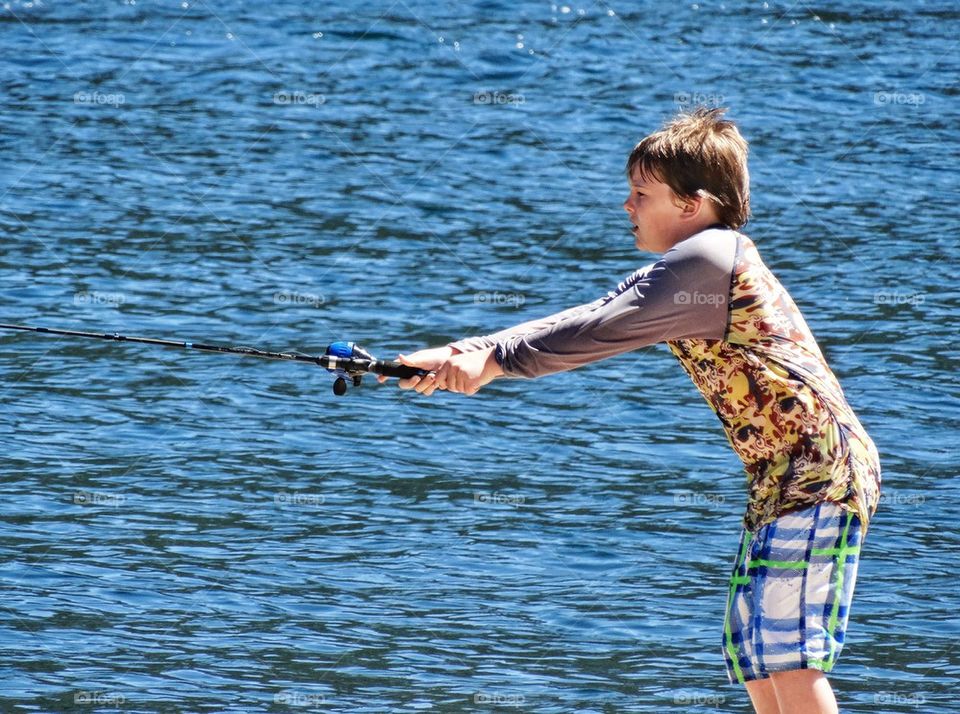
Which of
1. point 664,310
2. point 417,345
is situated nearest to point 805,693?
point 664,310

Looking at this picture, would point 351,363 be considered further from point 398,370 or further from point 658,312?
point 658,312

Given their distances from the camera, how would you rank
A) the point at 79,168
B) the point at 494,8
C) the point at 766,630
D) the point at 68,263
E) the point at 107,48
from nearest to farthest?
the point at 766,630, the point at 68,263, the point at 79,168, the point at 107,48, the point at 494,8

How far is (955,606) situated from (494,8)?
528 inches

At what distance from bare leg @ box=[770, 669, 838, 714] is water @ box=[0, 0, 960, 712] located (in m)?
1.81

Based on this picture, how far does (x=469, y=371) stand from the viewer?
3.60m

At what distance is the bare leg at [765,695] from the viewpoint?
353 cm

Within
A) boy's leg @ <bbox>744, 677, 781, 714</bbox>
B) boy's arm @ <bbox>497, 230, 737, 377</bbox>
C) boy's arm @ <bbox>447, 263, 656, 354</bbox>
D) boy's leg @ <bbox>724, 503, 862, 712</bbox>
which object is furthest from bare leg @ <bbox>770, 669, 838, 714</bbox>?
boy's arm @ <bbox>447, 263, 656, 354</bbox>

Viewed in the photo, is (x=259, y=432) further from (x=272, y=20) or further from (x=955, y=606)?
(x=272, y=20)

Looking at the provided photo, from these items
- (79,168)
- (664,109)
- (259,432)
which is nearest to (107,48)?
(79,168)

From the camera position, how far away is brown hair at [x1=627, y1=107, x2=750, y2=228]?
136 inches

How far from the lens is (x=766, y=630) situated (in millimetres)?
3385

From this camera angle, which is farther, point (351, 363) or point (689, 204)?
point (351, 363)

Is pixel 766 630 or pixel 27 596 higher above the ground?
pixel 766 630

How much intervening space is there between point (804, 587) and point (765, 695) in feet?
1.01
